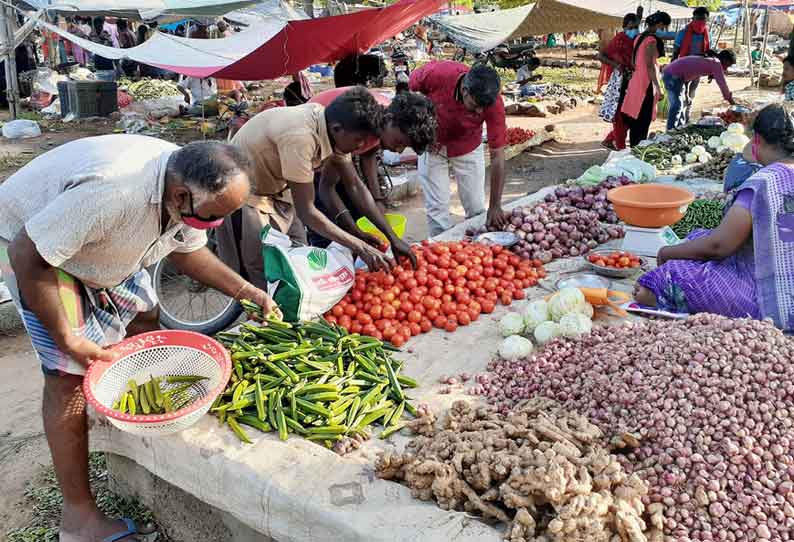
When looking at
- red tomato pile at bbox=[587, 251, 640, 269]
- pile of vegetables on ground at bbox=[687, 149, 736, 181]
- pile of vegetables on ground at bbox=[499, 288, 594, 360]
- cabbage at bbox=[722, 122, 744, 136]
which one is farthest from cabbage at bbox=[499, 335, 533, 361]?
cabbage at bbox=[722, 122, 744, 136]

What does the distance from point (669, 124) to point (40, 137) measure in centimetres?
1062

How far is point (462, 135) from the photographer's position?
5.12m

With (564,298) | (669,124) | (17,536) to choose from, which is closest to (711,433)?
(564,298)

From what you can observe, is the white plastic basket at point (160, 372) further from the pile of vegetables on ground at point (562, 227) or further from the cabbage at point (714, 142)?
the cabbage at point (714, 142)

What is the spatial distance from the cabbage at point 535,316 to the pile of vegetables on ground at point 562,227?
110cm

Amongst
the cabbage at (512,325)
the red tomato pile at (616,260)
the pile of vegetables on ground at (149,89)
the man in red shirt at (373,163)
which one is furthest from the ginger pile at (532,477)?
the pile of vegetables on ground at (149,89)

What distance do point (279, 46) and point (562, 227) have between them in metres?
4.61

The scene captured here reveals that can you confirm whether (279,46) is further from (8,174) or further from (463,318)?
(463,318)

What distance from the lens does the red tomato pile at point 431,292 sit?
3.58m

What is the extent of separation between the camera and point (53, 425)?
8.25ft

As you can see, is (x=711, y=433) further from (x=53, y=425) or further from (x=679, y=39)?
(x=679, y=39)

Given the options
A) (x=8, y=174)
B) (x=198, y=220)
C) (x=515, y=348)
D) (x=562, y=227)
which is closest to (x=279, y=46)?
(x=8, y=174)

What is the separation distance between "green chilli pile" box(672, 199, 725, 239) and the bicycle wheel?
345 centimetres

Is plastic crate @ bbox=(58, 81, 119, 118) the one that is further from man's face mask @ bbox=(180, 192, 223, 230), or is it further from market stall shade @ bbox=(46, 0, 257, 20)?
man's face mask @ bbox=(180, 192, 223, 230)
